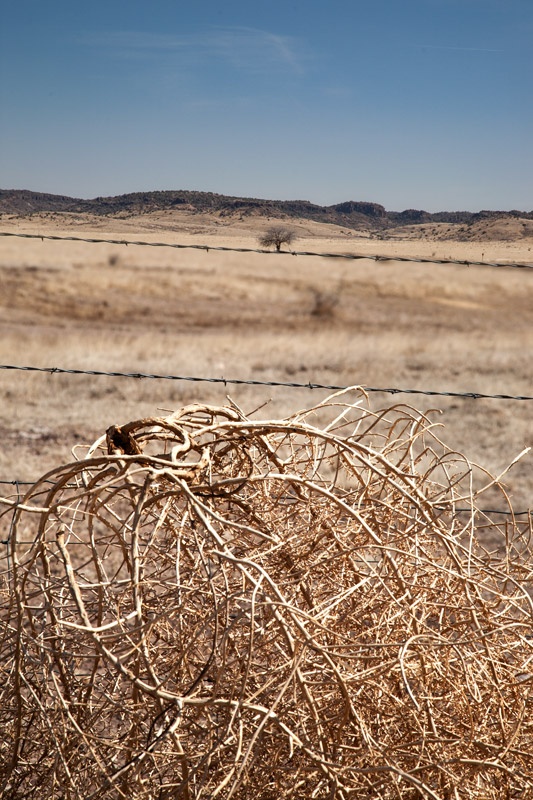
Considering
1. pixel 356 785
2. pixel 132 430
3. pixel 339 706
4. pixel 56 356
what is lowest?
pixel 56 356

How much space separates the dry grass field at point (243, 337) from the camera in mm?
7023

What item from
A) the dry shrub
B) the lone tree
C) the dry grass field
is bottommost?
the dry grass field

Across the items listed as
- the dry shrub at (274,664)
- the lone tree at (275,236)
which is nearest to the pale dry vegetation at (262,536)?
the dry shrub at (274,664)

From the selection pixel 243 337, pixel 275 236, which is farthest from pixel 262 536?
pixel 275 236

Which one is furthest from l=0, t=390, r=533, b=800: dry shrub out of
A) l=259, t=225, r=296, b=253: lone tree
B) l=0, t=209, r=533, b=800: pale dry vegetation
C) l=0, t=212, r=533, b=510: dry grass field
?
l=259, t=225, r=296, b=253: lone tree

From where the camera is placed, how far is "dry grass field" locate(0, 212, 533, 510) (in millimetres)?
7023

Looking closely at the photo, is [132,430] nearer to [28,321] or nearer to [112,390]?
[112,390]

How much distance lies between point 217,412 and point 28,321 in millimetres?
15603

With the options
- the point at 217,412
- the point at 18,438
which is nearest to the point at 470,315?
the point at 18,438

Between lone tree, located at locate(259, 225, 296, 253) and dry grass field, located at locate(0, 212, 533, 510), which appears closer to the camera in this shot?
dry grass field, located at locate(0, 212, 533, 510)

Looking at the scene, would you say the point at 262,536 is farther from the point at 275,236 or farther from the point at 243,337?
the point at 275,236

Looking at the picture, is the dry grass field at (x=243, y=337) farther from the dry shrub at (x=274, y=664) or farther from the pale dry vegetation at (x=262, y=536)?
the dry shrub at (x=274, y=664)

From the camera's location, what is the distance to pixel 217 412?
4.76 feet

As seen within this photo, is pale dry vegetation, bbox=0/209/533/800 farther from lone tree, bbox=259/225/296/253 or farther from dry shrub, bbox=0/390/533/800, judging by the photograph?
lone tree, bbox=259/225/296/253
